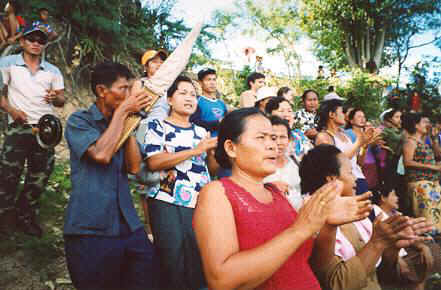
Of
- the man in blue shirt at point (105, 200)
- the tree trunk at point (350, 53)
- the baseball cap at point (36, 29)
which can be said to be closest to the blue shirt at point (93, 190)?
the man in blue shirt at point (105, 200)

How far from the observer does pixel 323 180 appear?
7.76 feet

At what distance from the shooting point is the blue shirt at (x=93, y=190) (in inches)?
74.4

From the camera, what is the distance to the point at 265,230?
4.87 feet

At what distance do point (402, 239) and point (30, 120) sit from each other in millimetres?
3707

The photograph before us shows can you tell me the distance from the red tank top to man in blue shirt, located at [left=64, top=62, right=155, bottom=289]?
819 millimetres

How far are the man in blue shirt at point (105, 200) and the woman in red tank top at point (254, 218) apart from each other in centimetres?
72

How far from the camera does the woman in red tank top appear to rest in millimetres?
1292

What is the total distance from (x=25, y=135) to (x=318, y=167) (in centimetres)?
307

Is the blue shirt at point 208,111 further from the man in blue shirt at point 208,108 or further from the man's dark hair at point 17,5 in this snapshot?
the man's dark hair at point 17,5

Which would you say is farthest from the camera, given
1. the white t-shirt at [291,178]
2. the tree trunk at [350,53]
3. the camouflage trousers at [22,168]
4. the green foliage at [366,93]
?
the tree trunk at [350,53]

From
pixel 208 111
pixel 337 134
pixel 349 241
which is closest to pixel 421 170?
pixel 337 134

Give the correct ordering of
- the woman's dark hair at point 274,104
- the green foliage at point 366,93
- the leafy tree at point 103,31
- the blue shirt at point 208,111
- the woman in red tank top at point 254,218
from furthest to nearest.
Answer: the green foliage at point 366,93 → the leafy tree at point 103,31 → the blue shirt at point 208,111 → the woman's dark hair at point 274,104 → the woman in red tank top at point 254,218

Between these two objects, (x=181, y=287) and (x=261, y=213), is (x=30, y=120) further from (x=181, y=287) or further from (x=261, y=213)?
(x=261, y=213)

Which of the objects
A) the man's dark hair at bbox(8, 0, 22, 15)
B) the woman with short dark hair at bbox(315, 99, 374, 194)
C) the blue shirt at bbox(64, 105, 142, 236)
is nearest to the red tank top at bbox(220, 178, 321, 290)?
the blue shirt at bbox(64, 105, 142, 236)
